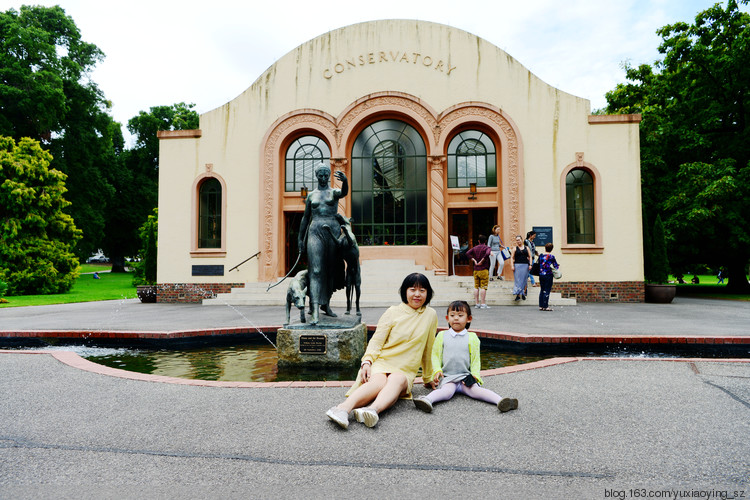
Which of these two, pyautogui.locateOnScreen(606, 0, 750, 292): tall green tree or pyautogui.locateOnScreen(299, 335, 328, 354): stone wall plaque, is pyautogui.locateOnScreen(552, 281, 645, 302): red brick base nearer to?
pyautogui.locateOnScreen(606, 0, 750, 292): tall green tree

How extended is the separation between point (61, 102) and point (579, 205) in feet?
96.5

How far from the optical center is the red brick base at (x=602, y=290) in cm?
1549

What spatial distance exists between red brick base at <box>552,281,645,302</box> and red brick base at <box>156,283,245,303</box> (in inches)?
461

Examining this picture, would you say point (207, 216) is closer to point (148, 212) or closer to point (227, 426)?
point (227, 426)

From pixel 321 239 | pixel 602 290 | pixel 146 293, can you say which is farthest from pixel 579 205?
pixel 146 293

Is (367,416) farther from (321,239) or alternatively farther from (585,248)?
(585,248)

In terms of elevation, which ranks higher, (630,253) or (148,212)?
(148,212)

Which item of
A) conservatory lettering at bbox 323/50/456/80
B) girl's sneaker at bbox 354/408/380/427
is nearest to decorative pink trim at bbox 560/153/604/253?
conservatory lettering at bbox 323/50/456/80

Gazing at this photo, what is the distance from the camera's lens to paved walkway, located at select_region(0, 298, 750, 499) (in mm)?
2494

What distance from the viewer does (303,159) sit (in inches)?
709

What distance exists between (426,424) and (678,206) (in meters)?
18.8

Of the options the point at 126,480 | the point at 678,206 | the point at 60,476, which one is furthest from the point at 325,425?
the point at 678,206

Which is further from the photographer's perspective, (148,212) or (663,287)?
(148,212)

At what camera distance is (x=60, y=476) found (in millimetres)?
2621
